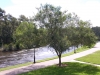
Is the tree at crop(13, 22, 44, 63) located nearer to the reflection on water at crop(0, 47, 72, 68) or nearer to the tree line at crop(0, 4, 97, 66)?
the tree line at crop(0, 4, 97, 66)

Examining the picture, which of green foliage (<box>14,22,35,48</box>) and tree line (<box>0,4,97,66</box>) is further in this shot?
green foliage (<box>14,22,35,48</box>)

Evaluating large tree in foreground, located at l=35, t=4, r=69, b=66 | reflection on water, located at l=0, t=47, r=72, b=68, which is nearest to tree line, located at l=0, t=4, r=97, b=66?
large tree in foreground, located at l=35, t=4, r=69, b=66

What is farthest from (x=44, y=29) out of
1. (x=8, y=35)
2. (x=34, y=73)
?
(x=8, y=35)

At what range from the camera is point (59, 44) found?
24016 mm

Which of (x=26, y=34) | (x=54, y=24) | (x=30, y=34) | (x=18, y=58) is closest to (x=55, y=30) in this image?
(x=54, y=24)

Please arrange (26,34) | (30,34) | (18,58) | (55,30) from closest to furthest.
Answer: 1. (55,30)
2. (30,34)
3. (26,34)
4. (18,58)

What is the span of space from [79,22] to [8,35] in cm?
5025

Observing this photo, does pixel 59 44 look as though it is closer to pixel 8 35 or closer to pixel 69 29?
pixel 69 29

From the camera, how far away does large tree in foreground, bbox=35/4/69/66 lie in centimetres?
2402

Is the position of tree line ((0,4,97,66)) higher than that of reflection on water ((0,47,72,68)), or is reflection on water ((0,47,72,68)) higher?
tree line ((0,4,97,66))

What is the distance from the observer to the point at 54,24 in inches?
960

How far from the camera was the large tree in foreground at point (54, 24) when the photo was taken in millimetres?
24016

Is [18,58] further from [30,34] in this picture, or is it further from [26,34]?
[30,34]

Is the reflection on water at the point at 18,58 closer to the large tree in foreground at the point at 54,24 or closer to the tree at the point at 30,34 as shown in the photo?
the tree at the point at 30,34
